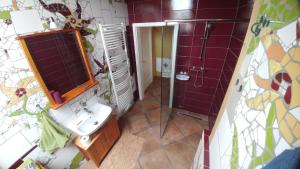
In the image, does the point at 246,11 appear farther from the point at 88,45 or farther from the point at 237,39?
the point at 88,45

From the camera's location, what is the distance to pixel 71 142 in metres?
1.75

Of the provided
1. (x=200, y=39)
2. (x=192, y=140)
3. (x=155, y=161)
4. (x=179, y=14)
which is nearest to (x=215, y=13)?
(x=200, y=39)

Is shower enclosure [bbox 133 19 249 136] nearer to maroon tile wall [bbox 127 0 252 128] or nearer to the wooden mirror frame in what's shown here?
maroon tile wall [bbox 127 0 252 128]

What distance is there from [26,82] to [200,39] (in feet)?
8.00

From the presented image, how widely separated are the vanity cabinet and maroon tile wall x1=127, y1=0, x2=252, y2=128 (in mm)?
1570

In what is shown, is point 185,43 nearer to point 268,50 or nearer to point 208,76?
point 208,76

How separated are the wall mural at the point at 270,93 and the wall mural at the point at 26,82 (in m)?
1.90

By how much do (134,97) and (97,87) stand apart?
1.33 meters

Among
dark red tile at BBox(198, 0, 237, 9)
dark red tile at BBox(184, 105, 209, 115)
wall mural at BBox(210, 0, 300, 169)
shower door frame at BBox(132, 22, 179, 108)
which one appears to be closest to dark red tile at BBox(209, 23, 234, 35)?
dark red tile at BBox(198, 0, 237, 9)

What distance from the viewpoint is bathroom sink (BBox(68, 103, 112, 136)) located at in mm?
1671

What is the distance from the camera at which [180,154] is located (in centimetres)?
206

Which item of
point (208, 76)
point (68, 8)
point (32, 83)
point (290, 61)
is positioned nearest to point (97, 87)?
point (32, 83)

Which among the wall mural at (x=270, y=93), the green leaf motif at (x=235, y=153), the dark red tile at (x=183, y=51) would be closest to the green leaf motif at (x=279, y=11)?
the wall mural at (x=270, y=93)

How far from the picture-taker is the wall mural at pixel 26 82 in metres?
1.10
